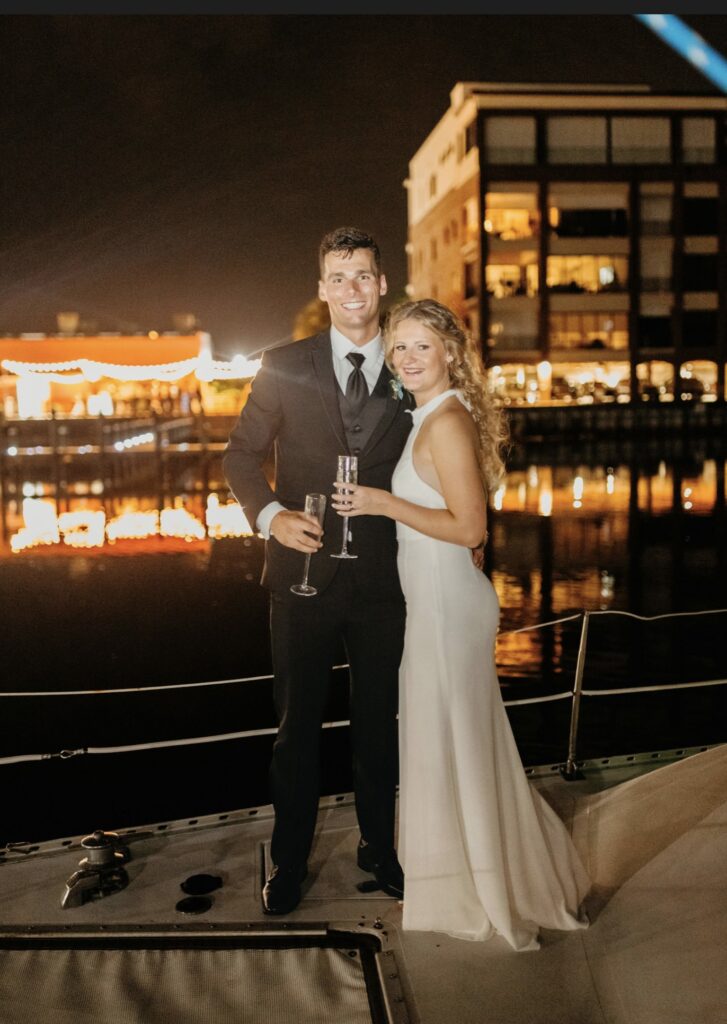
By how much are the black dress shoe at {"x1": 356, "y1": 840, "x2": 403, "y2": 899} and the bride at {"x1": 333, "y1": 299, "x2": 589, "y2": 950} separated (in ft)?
0.81

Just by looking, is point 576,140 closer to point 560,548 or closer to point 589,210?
point 589,210

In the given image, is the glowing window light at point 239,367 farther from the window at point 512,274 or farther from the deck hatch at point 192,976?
the deck hatch at point 192,976

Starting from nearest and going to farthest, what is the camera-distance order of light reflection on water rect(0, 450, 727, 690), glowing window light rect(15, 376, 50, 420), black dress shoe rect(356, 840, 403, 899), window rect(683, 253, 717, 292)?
black dress shoe rect(356, 840, 403, 899) → light reflection on water rect(0, 450, 727, 690) → glowing window light rect(15, 376, 50, 420) → window rect(683, 253, 717, 292)

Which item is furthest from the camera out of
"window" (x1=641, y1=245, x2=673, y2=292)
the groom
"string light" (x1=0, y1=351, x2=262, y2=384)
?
"window" (x1=641, y1=245, x2=673, y2=292)

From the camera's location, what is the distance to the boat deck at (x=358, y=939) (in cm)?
325

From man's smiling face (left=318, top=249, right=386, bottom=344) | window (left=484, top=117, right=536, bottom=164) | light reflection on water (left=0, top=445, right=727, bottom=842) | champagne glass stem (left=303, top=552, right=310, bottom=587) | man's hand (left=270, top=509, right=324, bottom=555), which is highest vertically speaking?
window (left=484, top=117, right=536, bottom=164)

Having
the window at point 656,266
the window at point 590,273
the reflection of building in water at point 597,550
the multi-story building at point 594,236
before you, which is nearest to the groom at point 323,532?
the reflection of building in water at point 597,550

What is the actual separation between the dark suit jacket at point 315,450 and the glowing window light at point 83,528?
546 inches

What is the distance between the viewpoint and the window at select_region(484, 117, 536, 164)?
54344 millimetres

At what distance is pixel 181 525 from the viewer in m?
19.7

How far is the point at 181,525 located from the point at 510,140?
4182cm

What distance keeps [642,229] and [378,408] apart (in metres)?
57.5

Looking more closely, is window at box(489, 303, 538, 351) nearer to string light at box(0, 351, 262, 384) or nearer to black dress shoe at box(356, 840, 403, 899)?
string light at box(0, 351, 262, 384)

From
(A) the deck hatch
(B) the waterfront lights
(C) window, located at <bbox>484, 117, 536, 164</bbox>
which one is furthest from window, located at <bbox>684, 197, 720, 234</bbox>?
(A) the deck hatch
